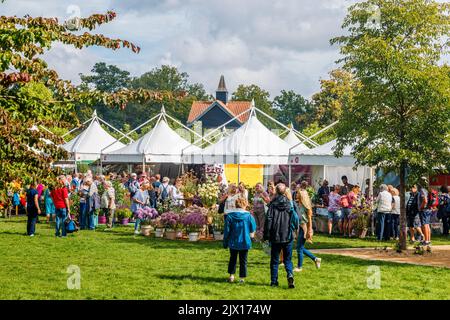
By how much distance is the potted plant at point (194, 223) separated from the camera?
72.8 feet

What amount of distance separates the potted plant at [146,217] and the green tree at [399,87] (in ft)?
22.7

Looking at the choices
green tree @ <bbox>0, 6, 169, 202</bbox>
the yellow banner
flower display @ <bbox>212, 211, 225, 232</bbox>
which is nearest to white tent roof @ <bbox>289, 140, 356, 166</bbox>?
the yellow banner

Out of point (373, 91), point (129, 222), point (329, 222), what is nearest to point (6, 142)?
point (373, 91)

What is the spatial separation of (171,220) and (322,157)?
7240 millimetres

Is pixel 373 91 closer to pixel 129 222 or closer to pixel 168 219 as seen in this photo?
pixel 168 219

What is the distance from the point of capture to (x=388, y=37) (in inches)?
763

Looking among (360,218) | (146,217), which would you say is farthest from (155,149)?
(360,218)

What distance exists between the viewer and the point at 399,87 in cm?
1869

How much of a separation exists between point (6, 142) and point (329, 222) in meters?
16.4

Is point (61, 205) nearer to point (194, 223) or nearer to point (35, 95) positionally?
point (194, 223)

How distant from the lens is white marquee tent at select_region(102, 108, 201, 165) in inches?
1385

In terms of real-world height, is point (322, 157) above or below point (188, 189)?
above

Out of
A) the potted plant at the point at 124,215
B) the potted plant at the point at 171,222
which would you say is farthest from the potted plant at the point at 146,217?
the potted plant at the point at 124,215

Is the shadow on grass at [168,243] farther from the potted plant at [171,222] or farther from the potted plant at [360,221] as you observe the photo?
the potted plant at [360,221]
